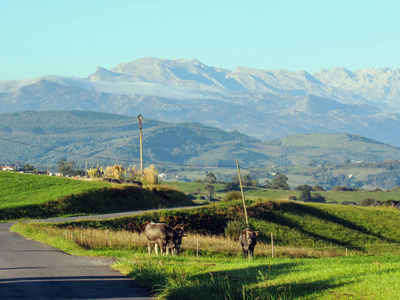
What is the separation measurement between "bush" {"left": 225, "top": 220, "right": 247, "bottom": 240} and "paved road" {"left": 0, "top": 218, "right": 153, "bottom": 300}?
2397cm

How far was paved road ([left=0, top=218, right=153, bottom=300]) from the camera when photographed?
1586cm

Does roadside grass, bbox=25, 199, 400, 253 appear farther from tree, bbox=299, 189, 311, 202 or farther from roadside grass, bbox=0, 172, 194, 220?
tree, bbox=299, 189, 311, 202

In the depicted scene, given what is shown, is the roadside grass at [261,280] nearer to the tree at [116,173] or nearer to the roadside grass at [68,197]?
the roadside grass at [68,197]

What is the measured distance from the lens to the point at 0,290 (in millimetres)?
15836

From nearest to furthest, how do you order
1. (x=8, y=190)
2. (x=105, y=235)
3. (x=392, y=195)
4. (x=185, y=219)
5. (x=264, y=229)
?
(x=105, y=235) → (x=185, y=219) → (x=264, y=229) → (x=8, y=190) → (x=392, y=195)

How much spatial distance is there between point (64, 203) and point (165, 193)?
18.7 metres

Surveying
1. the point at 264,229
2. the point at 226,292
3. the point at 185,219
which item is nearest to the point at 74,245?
the point at 226,292

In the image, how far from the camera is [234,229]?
159 feet

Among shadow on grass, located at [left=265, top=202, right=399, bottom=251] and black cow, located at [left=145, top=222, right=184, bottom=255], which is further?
shadow on grass, located at [left=265, top=202, right=399, bottom=251]

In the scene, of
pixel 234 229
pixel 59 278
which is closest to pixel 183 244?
pixel 234 229

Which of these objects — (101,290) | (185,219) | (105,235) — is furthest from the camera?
(185,219)

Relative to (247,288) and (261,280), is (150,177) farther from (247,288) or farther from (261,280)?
(247,288)

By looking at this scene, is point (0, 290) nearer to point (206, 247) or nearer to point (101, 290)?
point (101, 290)

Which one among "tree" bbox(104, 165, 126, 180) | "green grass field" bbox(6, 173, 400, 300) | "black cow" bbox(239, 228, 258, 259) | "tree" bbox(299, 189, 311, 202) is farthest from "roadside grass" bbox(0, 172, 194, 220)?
"tree" bbox(299, 189, 311, 202)
